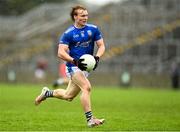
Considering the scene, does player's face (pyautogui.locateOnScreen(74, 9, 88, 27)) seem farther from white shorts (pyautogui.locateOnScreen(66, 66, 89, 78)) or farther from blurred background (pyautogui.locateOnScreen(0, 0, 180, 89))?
blurred background (pyautogui.locateOnScreen(0, 0, 180, 89))

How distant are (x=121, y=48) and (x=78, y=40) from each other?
120 feet

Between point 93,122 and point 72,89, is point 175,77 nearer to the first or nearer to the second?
point 72,89

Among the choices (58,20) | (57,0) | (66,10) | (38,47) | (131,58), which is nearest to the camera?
(131,58)

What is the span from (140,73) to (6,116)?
31.1 meters

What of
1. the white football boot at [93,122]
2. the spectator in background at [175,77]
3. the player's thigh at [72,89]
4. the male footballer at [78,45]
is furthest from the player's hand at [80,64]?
the spectator in background at [175,77]

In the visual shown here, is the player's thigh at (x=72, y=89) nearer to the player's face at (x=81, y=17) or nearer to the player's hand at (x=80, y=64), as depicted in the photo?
the player's hand at (x=80, y=64)

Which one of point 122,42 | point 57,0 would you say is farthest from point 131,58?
point 57,0

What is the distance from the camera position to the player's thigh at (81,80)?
14.6 meters

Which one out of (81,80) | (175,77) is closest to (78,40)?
(81,80)

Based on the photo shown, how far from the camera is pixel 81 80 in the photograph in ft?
48.1

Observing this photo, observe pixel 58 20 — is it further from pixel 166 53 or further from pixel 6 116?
pixel 6 116

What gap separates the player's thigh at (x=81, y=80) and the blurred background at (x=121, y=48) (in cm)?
3142

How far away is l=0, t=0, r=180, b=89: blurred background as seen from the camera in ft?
156

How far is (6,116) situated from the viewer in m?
16.5
